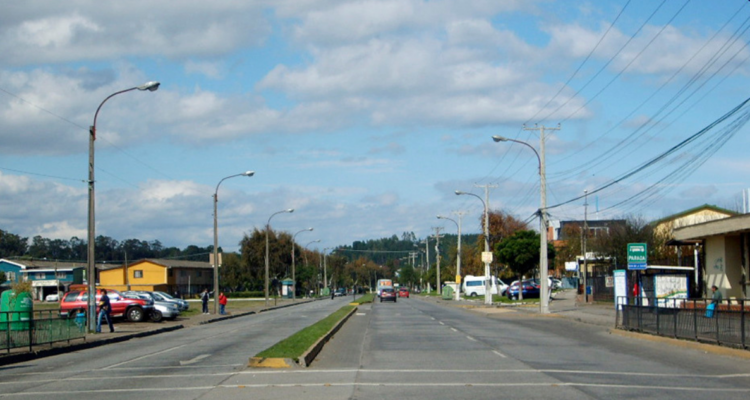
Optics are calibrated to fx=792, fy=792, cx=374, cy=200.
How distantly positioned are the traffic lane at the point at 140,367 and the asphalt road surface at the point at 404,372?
0.03 m

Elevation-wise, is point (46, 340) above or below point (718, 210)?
below

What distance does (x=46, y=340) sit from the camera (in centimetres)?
2414

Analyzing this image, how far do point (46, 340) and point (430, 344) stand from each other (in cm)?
1169

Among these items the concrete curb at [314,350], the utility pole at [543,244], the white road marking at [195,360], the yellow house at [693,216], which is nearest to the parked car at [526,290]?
the yellow house at [693,216]

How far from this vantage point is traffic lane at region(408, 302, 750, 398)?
14.5m

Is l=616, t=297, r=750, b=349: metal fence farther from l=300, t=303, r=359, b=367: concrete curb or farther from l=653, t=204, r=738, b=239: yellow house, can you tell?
l=653, t=204, r=738, b=239: yellow house

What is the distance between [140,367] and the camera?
1844cm

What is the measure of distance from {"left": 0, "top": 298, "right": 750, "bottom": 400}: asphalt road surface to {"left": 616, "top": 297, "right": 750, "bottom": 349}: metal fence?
0.69 m

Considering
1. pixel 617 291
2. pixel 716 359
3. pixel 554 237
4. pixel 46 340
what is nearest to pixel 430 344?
pixel 716 359

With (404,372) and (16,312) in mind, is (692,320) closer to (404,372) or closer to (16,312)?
(404,372)

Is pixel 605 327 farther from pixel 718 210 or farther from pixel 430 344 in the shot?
pixel 718 210

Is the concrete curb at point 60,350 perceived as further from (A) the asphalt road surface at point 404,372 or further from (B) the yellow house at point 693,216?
(B) the yellow house at point 693,216

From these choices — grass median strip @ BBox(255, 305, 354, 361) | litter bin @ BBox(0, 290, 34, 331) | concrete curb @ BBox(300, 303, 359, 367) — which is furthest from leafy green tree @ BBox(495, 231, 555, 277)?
litter bin @ BBox(0, 290, 34, 331)

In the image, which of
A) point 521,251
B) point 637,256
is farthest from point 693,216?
point 637,256
